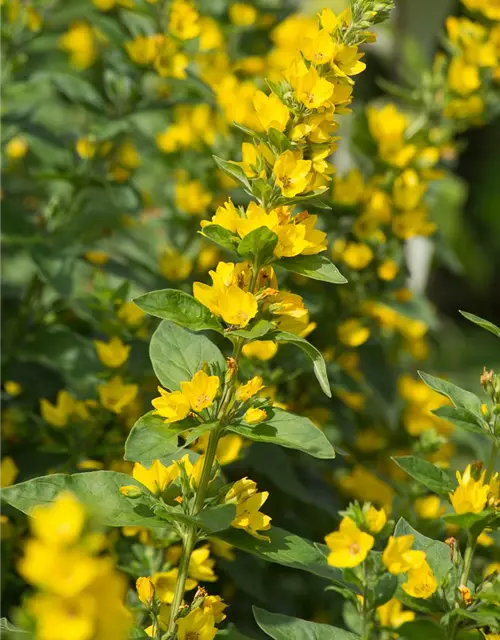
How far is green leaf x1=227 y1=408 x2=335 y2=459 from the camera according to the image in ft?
2.83

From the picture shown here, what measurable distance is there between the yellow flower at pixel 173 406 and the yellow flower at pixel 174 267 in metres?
0.75

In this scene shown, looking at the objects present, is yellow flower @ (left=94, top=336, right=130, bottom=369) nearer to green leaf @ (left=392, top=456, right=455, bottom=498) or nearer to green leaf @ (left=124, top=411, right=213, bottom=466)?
green leaf @ (left=124, top=411, right=213, bottom=466)

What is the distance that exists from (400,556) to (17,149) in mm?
1370

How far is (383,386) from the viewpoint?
1.77m

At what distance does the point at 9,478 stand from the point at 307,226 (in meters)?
0.57

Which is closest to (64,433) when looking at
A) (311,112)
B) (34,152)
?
(311,112)

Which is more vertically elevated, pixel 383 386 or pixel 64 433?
pixel 64 433

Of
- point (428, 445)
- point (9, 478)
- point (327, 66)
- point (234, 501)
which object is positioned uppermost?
point (327, 66)

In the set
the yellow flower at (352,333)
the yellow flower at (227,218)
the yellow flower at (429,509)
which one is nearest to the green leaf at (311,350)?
the yellow flower at (227,218)

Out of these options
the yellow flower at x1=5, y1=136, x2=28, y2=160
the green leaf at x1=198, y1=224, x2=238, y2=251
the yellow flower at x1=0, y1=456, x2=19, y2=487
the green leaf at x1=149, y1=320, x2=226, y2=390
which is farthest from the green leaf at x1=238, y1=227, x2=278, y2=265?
the yellow flower at x1=5, y1=136, x2=28, y2=160

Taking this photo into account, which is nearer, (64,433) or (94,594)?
(94,594)

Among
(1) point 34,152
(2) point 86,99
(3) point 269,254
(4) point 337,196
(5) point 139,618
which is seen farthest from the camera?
(1) point 34,152

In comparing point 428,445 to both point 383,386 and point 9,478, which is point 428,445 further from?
point 9,478

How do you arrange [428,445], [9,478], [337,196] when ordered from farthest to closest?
1. [337,196]
2. [428,445]
3. [9,478]
